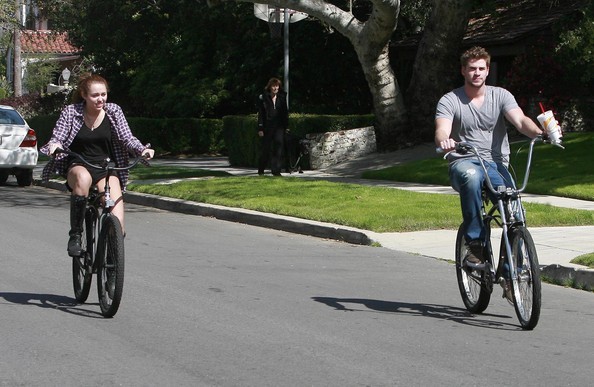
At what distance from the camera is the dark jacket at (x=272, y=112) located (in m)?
22.5

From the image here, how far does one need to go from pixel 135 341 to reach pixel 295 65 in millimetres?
23650

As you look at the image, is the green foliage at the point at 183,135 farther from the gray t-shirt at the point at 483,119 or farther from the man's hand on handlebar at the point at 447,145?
the man's hand on handlebar at the point at 447,145

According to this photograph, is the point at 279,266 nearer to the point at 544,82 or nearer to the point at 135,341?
the point at 135,341

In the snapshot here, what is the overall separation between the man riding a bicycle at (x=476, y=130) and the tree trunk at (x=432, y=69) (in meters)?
16.6

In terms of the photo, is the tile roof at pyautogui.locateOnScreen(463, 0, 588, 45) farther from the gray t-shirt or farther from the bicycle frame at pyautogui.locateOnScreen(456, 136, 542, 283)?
the bicycle frame at pyautogui.locateOnScreen(456, 136, 542, 283)

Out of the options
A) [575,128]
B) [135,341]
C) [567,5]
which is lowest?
[135,341]

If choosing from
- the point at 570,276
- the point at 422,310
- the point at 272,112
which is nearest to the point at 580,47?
the point at 272,112

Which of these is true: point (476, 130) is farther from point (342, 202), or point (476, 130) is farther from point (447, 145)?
point (342, 202)

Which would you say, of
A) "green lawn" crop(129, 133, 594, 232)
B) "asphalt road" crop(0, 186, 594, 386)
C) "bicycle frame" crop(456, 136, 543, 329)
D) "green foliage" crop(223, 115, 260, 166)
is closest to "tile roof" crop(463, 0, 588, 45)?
"green lawn" crop(129, 133, 594, 232)

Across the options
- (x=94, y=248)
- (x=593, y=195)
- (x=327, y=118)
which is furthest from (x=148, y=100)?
(x=94, y=248)

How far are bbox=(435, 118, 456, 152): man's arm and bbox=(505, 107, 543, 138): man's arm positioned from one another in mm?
455

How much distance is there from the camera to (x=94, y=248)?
906 cm

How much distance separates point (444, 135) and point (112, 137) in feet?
8.46

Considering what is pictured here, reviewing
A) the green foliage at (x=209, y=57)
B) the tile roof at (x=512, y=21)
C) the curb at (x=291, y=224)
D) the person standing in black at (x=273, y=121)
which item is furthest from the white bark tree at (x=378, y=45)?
the curb at (x=291, y=224)
